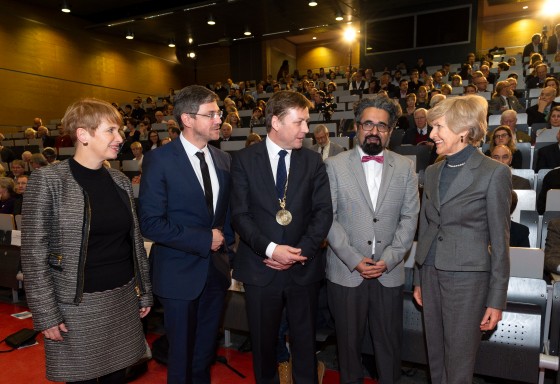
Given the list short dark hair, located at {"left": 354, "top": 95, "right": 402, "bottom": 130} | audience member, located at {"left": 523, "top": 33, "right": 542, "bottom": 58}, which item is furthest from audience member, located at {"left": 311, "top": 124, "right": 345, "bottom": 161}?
audience member, located at {"left": 523, "top": 33, "right": 542, "bottom": 58}

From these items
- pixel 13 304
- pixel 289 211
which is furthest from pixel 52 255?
pixel 13 304

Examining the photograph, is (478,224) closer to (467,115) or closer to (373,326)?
(467,115)

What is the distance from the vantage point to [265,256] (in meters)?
1.80

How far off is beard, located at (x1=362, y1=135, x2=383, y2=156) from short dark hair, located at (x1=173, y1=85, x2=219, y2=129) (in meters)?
0.78

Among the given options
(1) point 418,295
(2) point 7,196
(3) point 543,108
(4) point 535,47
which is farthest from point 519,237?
(4) point 535,47

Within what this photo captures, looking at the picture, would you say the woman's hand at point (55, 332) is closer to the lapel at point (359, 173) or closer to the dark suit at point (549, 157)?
the lapel at point (359, 173)

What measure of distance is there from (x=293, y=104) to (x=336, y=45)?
63.7ft

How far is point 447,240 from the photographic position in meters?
1.66

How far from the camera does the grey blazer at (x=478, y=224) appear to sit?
5.17 ft

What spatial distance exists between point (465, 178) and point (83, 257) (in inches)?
62.2

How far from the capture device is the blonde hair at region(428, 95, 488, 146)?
1645mm

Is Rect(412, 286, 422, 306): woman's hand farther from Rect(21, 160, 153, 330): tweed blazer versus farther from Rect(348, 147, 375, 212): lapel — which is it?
Rect(21, 160, 153, 330): tweed blazer

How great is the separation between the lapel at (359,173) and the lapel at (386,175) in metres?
0.05

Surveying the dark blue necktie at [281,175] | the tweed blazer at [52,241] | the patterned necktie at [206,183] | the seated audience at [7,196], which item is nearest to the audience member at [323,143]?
the dark blue necktie at [281,175]
